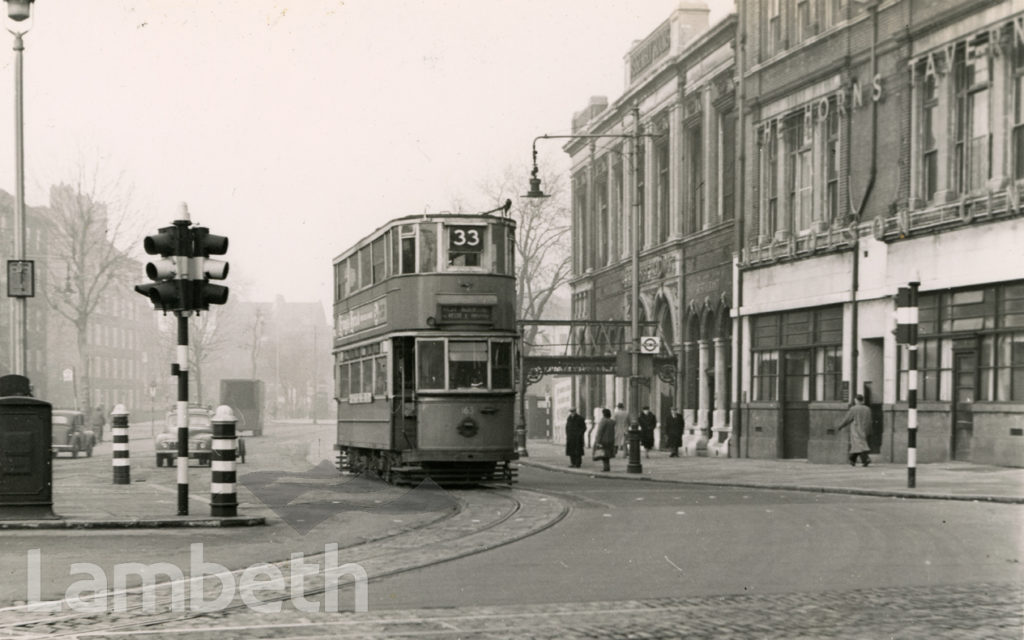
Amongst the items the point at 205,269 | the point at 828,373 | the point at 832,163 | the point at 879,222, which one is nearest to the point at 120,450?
the point at 205,269

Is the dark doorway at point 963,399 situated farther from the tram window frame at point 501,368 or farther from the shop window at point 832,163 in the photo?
the tram window frame at point 501,368

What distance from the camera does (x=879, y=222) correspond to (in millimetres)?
29797

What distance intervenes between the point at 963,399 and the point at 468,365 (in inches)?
415

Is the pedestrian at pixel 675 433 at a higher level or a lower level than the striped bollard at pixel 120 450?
lower

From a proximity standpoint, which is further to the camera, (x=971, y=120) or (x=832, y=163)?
(x=832, y=163)

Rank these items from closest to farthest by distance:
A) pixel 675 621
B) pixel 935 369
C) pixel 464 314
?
pixel 675 621
pixel 464 314
pixel 935 369

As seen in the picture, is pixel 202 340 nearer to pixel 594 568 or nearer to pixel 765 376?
pixel 765 376

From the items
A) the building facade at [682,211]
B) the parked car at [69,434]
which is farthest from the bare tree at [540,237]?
the parked car at [69,434]

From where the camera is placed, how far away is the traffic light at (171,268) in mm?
14719

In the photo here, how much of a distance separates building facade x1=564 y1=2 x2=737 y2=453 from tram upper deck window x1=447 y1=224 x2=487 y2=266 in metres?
13.4

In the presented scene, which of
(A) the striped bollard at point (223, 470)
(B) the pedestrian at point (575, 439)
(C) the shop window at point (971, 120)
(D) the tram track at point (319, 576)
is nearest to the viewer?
(D) the tram track at point (319, 576)

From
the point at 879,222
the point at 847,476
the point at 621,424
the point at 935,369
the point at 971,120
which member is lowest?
the point at 847,476

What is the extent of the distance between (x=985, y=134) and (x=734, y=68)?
12.2 m

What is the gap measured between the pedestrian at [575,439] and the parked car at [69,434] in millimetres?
14828
